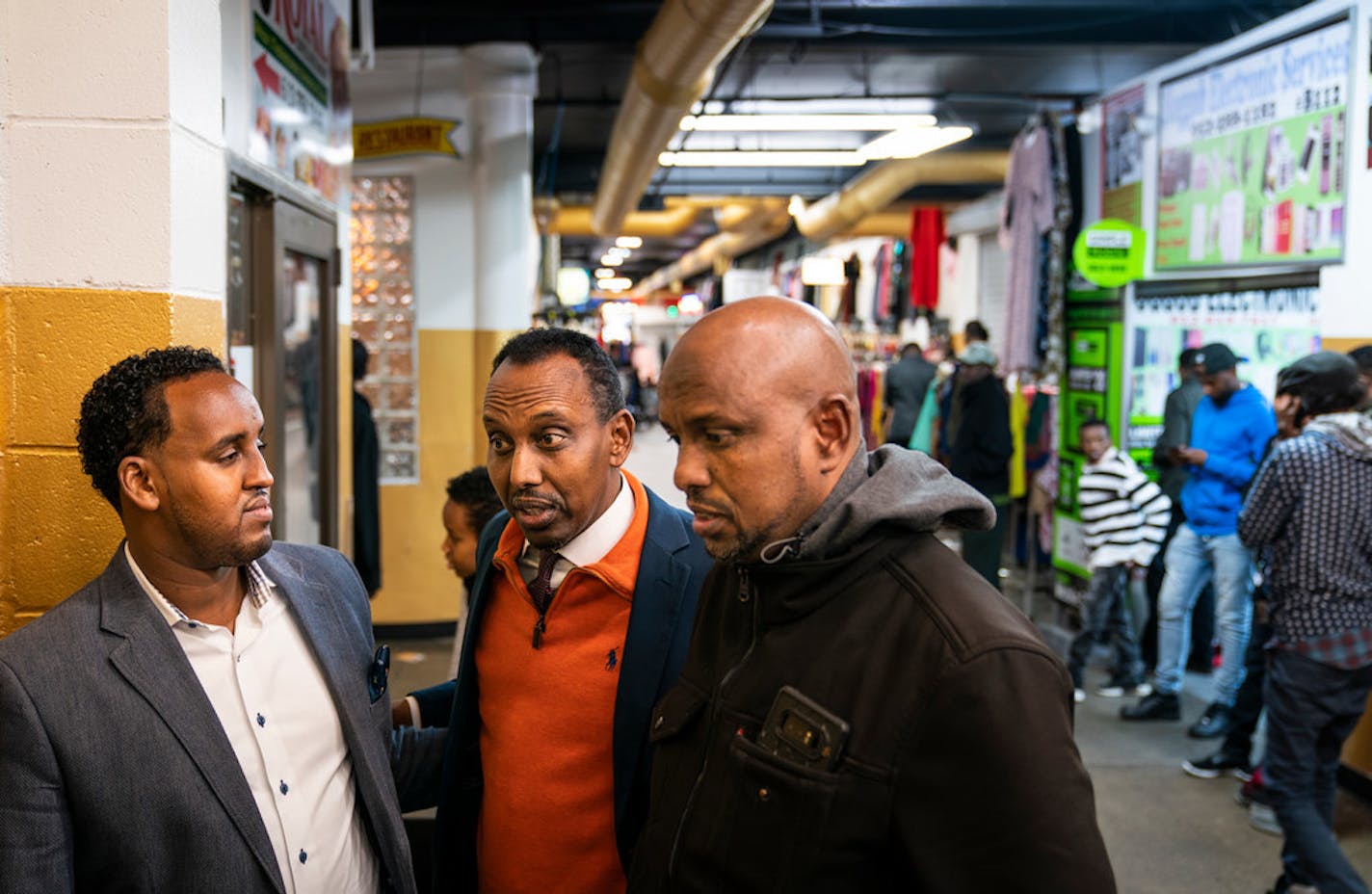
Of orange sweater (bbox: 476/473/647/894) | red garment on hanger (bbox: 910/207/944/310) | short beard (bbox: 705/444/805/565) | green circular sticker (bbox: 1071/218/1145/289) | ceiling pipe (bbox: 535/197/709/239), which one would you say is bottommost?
orange sweater (bbox: 476/473/647/894)

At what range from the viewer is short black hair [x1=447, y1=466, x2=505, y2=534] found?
299cm

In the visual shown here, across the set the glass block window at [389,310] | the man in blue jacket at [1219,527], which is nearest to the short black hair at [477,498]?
the man in blue jacket at [1219,527]

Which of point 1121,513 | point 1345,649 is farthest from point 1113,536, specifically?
point 1345,649

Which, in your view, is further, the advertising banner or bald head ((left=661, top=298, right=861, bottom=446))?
the advertising banner

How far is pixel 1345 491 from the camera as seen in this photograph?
381 cm

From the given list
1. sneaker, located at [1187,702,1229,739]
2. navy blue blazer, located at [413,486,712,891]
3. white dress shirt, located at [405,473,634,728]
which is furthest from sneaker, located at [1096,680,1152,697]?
white dress shirt, located at [405,473,634,728]

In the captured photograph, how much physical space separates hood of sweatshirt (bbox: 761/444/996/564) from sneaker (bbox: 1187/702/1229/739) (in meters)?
4.78

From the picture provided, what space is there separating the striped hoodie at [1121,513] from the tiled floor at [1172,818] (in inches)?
→ 32.5

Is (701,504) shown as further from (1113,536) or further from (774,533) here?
(1113,536)

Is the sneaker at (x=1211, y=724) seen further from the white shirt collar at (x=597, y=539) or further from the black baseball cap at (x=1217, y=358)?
the white shirt collar at (x=597, y=539)

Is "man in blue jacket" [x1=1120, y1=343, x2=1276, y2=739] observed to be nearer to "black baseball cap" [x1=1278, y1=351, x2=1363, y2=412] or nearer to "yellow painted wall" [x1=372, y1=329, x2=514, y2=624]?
"black baseball cap" [x1=1278, y1=351, x2=1363, y2=412]

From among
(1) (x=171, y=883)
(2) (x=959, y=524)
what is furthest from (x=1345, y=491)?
(1) (x=171, y=883)

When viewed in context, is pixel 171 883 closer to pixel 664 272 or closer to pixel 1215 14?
pixel 1215 14

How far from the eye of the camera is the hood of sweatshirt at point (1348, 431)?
3814 millimetres
